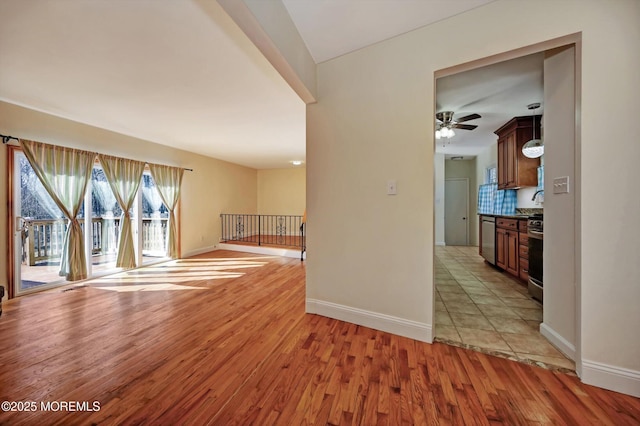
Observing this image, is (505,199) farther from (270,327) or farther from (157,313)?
(157,313)

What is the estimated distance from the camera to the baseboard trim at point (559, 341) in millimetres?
1678

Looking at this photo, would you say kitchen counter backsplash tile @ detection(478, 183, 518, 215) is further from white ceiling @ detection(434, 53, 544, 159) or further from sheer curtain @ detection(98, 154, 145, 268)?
sheer curtain @ detection(98, 154, 145, 268)

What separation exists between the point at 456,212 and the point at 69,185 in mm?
8569

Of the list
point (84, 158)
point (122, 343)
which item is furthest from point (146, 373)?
point (84, 158)

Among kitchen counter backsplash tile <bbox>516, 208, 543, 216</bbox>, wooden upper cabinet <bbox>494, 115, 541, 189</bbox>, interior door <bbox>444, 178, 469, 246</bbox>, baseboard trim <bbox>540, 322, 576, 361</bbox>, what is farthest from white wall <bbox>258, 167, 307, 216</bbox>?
baseboard trim <bbox>540, 322, 576, 361</bbox>

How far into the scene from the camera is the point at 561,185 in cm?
174

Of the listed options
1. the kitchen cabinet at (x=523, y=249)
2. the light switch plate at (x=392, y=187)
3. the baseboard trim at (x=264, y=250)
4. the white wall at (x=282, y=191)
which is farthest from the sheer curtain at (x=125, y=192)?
the kitchen cabinet at (x=523, y=249)

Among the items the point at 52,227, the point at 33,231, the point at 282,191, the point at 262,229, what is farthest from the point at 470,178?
the point at 33,231

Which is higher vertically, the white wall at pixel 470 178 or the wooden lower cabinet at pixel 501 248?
the white wall at pixel 470 178

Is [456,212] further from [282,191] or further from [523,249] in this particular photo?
[282,191]

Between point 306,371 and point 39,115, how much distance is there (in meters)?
4.74

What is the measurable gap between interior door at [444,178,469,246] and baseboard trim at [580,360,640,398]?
5.87m

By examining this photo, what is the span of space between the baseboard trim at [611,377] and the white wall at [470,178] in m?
5.95

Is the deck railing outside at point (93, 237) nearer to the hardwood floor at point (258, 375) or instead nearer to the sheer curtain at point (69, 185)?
the sheer curtain at point (69, 185)
